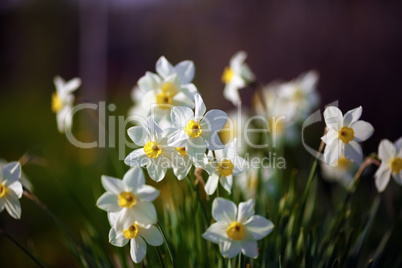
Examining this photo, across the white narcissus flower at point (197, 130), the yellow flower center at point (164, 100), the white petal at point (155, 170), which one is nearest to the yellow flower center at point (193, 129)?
the white narcissus flower at point (197, 130)

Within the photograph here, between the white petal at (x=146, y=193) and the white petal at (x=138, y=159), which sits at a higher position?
the white petal at (x=138, y=159)

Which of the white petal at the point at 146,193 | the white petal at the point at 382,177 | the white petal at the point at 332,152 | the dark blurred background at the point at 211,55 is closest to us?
the white petal at the point at 146,193

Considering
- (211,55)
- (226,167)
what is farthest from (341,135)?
(211,55)

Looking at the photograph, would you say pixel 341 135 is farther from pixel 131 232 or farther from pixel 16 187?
pixel 16 187

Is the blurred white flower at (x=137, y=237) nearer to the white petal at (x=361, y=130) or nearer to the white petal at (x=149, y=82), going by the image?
the white petal at (x=149, y=82)

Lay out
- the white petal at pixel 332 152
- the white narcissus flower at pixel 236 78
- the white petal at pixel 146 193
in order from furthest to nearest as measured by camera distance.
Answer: the white narcissus flower at pixel 236 78 < the white petal at pixel 332 152 < the white petal at pixel 146 193

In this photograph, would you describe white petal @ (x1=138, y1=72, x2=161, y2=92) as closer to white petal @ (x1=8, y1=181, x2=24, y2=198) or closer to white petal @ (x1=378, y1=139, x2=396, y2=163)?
white petal @ (x1=8, y1=181, x2=24, y2=198)
